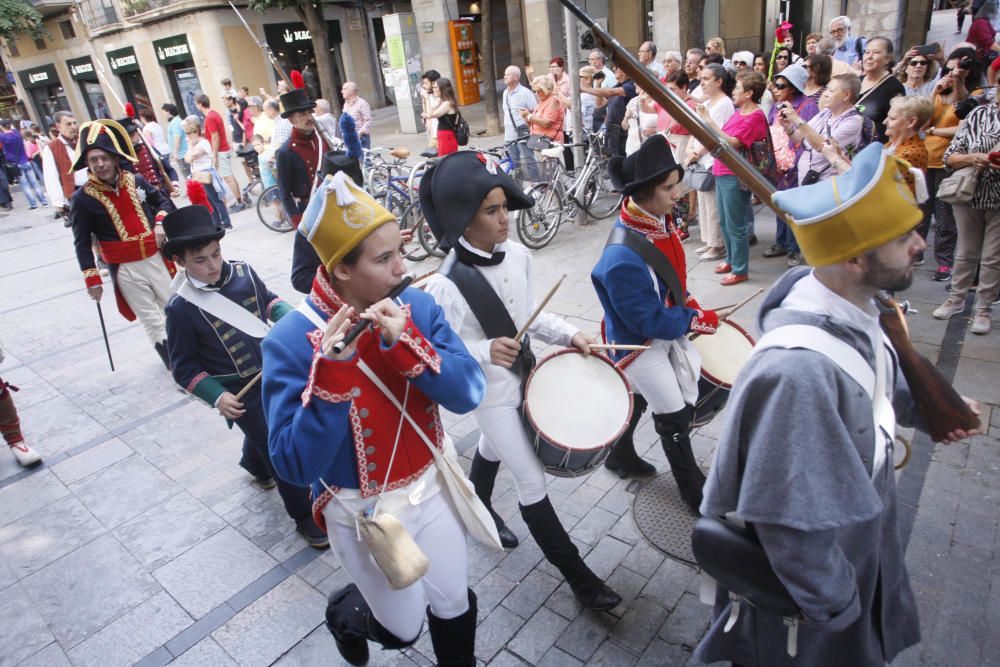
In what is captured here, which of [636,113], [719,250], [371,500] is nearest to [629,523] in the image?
[371,500]

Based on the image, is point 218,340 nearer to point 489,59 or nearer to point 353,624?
point 353,624

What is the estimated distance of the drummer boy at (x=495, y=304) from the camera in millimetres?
2750

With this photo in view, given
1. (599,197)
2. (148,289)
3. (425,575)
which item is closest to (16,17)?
(599,197)

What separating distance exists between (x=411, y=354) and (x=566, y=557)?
150 cm

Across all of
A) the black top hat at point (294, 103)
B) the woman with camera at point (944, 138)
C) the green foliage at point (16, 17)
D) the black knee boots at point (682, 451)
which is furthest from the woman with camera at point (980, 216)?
the green foliage at point (16, 17)

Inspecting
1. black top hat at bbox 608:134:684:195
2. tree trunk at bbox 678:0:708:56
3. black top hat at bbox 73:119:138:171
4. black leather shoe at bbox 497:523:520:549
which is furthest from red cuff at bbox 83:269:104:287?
tree trunk at bbox 678:0:708:56

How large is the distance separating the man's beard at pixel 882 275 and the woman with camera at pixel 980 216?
4009mm

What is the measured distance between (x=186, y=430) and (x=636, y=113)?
6421 mm

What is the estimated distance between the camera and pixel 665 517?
3539 mm

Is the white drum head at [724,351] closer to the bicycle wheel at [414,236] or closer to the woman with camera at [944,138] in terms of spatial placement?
the woman with camera at [944,138]

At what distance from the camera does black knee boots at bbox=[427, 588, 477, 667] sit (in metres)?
2.37

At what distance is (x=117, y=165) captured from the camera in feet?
17.3

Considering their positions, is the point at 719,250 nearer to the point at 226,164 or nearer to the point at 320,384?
the point at 320,384

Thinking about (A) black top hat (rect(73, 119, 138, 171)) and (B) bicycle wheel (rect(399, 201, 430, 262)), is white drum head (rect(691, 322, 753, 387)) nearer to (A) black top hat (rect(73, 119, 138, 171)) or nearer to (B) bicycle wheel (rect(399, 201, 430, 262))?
(A) black top hat (rect(73, 119, 138, 171))
